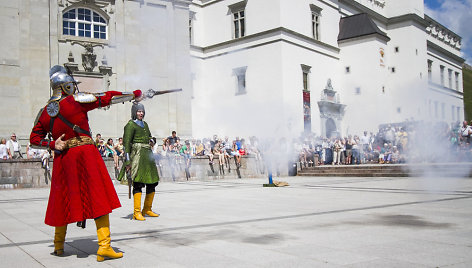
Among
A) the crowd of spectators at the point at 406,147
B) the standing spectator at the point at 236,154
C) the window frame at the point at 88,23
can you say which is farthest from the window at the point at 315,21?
the standing spectator at the point at 236,154

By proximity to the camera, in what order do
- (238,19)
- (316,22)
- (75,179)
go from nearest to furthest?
(75,179) < (238,19) < (316,22)

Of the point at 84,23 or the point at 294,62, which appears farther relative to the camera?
the point at 294,62

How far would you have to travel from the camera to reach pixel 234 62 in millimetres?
41219

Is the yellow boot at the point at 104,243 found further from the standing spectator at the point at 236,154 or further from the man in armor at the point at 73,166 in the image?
the standing spectator at the point at 236,154

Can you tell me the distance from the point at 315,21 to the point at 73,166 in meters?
36.8

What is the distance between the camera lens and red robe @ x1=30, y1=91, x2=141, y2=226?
17.7 feet

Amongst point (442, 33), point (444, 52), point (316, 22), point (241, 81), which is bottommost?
point (241, 81)

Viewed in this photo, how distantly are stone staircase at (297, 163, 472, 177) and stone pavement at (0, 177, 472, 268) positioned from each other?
4.68 metres

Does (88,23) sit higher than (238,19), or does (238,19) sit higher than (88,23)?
(238,19)

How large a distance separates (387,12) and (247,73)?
20516mm

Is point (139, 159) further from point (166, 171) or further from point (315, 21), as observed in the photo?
point (315, 21)

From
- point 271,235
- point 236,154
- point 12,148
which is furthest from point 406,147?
point 12,148

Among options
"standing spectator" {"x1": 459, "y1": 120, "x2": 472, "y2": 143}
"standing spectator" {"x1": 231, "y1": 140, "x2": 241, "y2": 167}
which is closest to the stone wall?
"standing spectator" {"x1": 231, "y1": 140, "x2": 241, "y2": 167}

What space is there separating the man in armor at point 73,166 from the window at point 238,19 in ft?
110
